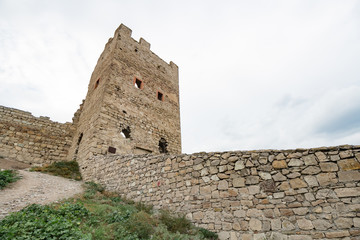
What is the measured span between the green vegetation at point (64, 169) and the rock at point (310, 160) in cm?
842

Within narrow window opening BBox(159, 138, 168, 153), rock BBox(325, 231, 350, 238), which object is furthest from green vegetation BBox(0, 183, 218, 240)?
narrow window opening BBox(159, 138, 168, 153)

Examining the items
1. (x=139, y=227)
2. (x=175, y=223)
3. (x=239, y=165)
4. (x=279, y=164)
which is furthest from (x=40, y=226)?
(x=279, y=164)

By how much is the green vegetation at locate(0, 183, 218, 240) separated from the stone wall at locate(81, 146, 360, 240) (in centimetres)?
59

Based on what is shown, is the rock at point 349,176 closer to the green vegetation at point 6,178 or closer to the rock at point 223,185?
the rock at point 223,185

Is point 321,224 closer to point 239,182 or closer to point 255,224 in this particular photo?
point 255,224

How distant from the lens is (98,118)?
30.7ft

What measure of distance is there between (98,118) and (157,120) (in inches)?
150

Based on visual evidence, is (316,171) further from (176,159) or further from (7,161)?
(7,161)

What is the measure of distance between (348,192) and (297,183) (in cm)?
83

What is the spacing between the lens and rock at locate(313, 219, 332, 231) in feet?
12.0

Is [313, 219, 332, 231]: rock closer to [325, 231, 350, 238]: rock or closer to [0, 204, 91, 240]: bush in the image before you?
[325, 231, 350, 238]: rock

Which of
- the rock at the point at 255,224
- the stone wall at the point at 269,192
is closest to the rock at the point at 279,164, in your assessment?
the stone wall at the point at 269,192

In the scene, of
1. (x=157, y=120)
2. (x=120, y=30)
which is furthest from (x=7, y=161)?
(x=120, y=30)

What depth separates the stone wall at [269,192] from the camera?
3732 millimetres
